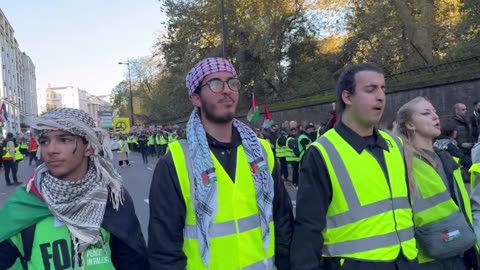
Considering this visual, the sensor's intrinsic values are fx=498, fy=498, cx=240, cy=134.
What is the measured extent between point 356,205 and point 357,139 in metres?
0.40

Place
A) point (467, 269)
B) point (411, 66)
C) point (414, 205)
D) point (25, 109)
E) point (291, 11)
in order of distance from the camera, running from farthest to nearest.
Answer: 1. point (25, 109)
2. point (291, 11)
3. point (411, 66)
4. point (467, 269)
5. point (414, 205)

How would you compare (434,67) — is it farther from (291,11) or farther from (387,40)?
(291,11)

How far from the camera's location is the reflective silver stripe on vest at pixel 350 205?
2652 millimetres

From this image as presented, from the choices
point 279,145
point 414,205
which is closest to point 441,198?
point 414,205

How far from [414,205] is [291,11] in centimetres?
2934

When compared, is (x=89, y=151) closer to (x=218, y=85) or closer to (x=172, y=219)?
(x=172, y=219)

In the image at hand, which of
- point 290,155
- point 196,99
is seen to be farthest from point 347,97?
point 290,155

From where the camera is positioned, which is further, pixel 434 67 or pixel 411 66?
pixel 411 66

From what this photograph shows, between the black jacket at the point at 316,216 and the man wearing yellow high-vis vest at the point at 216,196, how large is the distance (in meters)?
0.14

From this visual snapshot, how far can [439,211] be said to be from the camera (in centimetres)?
306

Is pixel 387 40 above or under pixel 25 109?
under

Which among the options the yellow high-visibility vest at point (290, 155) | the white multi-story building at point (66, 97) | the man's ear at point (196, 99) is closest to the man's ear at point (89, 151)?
the man's ear at point (196, 99)

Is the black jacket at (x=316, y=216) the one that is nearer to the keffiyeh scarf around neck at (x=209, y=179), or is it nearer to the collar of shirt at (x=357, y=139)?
the collar of shirt at (x=357, y=139)

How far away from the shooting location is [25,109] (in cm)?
11488
